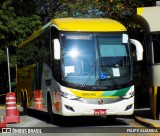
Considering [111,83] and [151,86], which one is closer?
[111,83]

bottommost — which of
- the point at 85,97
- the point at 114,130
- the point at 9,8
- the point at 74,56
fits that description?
the point at 114,130

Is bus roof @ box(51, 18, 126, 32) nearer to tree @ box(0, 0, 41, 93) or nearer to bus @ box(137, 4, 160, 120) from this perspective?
bus @ box(137, 4, 160, 120)

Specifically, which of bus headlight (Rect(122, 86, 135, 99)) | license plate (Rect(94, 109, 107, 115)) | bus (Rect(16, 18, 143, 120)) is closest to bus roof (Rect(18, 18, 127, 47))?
bus (Rect(16, 18, 143, 120))

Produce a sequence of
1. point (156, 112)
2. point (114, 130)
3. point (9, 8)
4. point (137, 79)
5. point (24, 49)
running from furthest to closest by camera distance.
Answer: point (9, 8) < point (137, 79) < point (24, 49) < point (156, 112) < point (114, 130)

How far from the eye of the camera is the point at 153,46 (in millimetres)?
16875

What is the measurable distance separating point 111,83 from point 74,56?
4.85 feet

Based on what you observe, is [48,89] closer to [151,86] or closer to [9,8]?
[151,86]

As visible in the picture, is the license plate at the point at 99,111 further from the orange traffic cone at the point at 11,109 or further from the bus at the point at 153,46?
the orange traffic cone at the point at 11,109

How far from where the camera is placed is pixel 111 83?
590 inches

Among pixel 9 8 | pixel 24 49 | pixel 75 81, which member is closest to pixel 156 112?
pixel 75 81

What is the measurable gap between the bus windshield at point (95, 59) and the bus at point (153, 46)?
159cm

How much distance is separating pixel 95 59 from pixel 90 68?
357mm

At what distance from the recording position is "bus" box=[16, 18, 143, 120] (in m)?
14.7

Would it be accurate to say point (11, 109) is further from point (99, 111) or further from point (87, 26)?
point (87, 26)
